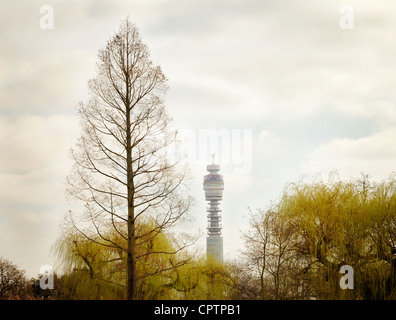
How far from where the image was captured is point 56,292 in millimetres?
19484

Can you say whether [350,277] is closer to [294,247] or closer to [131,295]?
[294,247]

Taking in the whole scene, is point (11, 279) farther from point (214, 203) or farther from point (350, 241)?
point (214, 203)

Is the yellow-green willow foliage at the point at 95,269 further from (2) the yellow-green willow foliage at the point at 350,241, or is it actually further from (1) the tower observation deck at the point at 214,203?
(1) the tower observation deck at the point at 214,203

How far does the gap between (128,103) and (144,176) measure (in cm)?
211

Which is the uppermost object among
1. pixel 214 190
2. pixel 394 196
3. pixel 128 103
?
pixel 214 190

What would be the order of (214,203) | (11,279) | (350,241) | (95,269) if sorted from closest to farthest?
(350,241), (95,269), (11,279), (214,203)

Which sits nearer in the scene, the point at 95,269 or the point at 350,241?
the point at 350,241

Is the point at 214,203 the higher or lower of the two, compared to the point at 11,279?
higher

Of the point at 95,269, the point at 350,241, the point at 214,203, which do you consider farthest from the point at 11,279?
the point at 214,203

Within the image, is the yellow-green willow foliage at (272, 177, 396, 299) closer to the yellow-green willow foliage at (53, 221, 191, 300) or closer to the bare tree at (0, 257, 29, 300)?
the yellow-green willow foliage at (53, 221, 191, 300)

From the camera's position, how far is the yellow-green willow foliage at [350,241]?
1588cm

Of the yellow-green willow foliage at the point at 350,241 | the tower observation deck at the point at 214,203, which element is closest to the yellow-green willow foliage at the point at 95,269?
the yellow-green willow foliage at the point at 350,241

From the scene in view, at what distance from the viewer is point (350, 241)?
16359 millimetres
